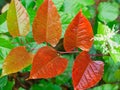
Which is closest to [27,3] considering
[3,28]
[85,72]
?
[3,28]

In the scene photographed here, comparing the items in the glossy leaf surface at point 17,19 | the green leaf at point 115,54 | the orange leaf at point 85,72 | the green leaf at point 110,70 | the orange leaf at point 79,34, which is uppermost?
the glossy leaf surface at point 17,19

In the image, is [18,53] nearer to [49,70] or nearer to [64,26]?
[49,70]

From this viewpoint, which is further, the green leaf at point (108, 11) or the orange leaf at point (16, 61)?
the green leaf at point (108, 11)

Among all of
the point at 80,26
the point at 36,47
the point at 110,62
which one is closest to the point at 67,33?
the point at 80,26

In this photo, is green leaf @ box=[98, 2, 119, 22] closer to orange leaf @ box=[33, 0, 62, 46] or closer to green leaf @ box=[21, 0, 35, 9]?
green leaf @ box=[21, 0, 35, 9]

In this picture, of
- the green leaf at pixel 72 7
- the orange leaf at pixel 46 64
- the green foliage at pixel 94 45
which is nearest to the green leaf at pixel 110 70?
the green foliage at pixel 94 45

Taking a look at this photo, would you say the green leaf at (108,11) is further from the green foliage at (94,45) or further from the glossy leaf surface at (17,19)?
the glossy leaf surface at (17,19)
